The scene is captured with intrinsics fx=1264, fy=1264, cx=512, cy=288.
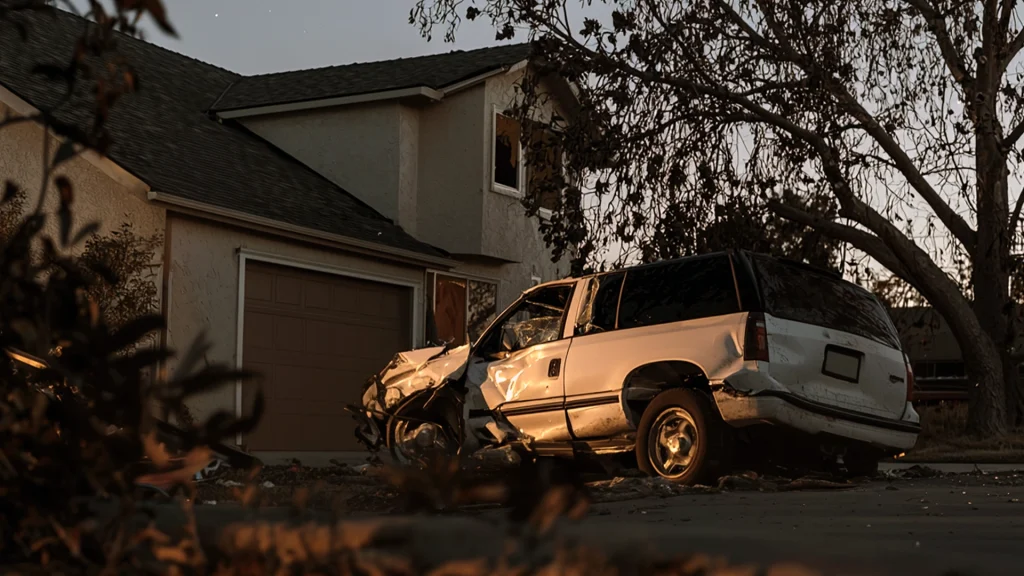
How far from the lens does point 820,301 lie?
1015cm

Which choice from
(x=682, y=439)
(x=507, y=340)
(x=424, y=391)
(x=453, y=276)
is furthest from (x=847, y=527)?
(x=453, y=276)

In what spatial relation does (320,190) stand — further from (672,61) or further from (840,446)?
(840,446)

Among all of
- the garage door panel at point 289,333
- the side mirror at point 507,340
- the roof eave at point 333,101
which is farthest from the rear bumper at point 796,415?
the roof eave at point 333,101

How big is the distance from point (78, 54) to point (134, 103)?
17.9 meters

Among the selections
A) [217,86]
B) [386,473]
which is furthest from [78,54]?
[217,86]

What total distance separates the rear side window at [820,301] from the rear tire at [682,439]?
0.93m

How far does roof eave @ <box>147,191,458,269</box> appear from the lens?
50.6ft

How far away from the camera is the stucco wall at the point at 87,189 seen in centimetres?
1496

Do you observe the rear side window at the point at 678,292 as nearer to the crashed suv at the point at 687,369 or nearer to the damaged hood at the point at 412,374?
the crashed suv at the point at 687,369

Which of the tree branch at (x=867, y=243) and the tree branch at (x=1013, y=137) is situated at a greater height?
the tree branch at (x=1013, y=137)

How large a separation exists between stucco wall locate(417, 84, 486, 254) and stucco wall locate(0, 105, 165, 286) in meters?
5.95

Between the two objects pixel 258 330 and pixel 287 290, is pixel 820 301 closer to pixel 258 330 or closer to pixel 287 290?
pixel 258 330

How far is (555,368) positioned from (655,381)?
0.94 m

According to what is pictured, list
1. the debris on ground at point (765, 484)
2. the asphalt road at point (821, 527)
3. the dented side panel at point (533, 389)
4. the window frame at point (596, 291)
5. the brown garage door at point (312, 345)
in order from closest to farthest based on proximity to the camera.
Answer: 1. the asphalt road at point (821, 527)
2. the debris on ground at point (765, 484)
3. the window frame at point (596, 291)
4. the dented side panel at point (533, 389)
5. the brown garage door at point (312, 345)
